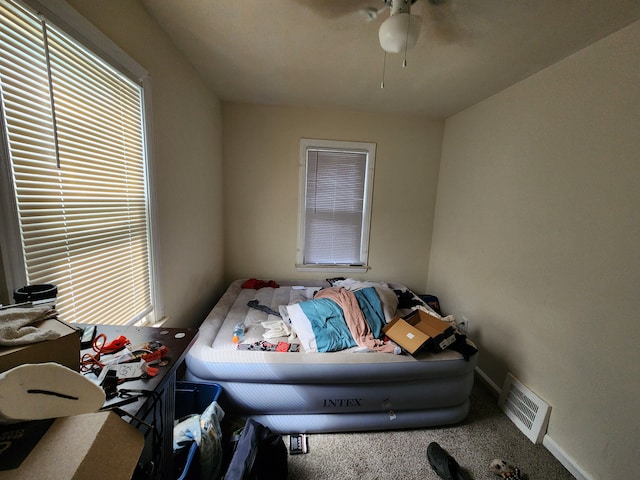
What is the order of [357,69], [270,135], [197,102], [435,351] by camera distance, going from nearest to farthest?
[435,351]
[357,69]
[197,102]
[270,135]

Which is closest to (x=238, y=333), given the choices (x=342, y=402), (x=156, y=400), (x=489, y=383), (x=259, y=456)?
(x=259, y=456)

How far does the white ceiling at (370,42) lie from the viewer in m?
1.17

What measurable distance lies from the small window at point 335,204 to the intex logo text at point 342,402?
59.6 inches

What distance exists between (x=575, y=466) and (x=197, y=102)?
3412mm

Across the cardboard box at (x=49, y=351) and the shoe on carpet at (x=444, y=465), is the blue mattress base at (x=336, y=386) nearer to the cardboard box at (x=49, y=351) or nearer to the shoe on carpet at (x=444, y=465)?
the shoe on carpet at (x=444, y=465)

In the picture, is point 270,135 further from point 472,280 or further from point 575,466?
point 575,466

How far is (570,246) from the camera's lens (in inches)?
55.5

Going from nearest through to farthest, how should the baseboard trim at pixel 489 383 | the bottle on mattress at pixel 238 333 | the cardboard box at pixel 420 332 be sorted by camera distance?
1. the cardboard box at pixel 420 332
2. the bottle on mattress at pixel 238 333
3. the baseboard trim at pixel 489 383

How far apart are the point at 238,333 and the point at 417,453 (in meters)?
1.34

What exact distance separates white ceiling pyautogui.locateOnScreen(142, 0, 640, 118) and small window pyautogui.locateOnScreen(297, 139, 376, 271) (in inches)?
24.9

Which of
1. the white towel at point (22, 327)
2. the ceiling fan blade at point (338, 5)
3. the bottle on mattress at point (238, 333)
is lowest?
the bottle on mattress at point (238, 333)

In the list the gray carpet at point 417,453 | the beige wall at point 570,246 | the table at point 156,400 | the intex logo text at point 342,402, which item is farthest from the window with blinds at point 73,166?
the beige wall at point 570,246

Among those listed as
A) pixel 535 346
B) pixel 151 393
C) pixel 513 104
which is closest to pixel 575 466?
pixel 535 346

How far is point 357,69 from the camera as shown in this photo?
175 centimetres
